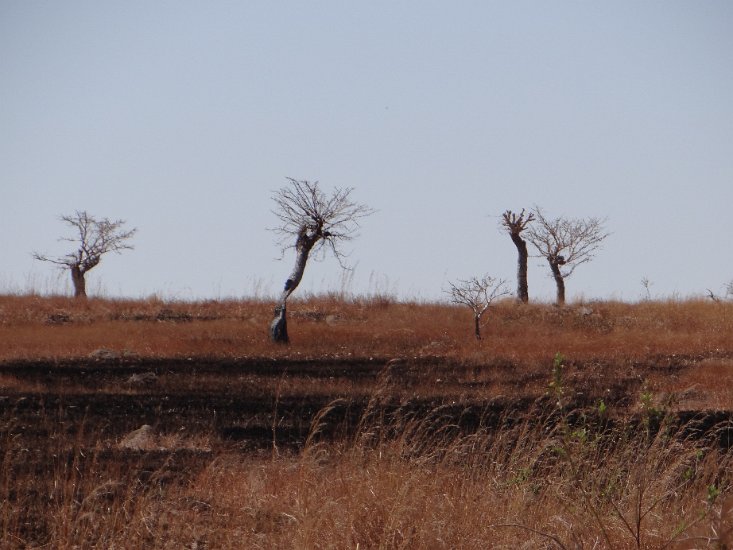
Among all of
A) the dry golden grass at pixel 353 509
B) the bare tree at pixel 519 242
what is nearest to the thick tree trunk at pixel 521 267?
the bare tree at pixel 519 242

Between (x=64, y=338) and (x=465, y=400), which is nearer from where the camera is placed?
(x=465, y=400)

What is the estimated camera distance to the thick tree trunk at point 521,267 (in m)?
37.4

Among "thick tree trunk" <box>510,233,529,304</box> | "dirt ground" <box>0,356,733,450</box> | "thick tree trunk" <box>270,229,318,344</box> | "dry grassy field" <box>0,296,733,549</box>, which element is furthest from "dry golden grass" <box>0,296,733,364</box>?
"thick tree trunk" <box>510,233,529,304</box>

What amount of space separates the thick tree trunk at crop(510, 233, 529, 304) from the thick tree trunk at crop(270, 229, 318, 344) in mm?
13748

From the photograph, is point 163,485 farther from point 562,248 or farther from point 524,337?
point 562,248

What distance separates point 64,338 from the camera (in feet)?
79.3

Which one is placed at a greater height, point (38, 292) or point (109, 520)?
point (38, 292)

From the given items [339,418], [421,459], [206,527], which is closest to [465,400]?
[339,418]

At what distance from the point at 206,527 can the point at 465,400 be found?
8.09 meters

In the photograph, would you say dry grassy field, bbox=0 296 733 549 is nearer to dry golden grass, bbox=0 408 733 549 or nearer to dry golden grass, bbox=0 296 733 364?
dry golden grass, bbox=0 408 733 549

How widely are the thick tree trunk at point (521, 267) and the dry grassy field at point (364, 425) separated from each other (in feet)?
15.9

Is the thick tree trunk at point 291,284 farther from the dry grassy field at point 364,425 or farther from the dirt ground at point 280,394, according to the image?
Result: the dirt ground at point 280,394

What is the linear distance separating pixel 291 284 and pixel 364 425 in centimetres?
1594

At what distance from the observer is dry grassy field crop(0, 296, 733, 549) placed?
6414mm
